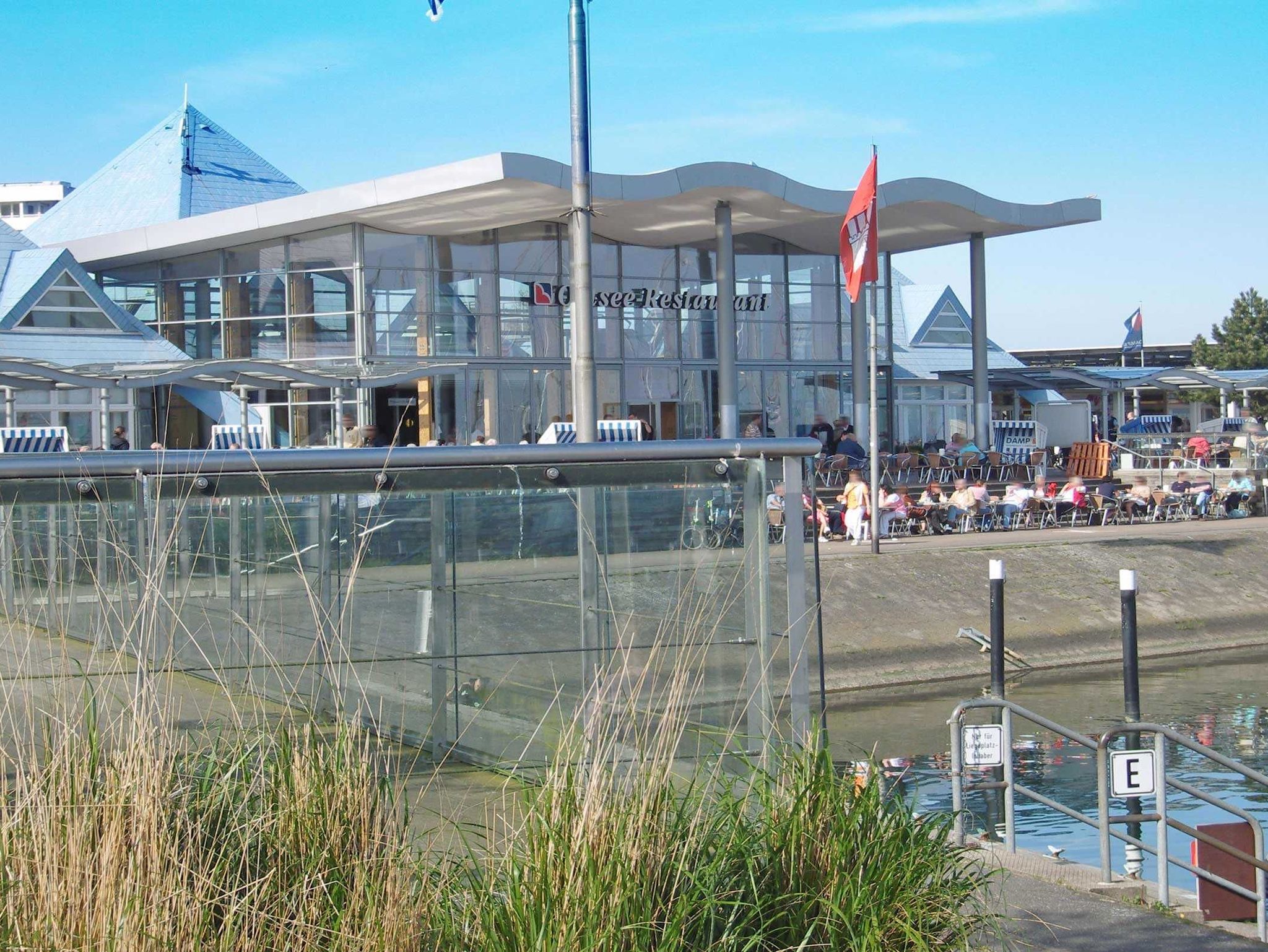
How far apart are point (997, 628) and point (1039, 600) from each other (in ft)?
21.4

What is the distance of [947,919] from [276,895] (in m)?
1.90

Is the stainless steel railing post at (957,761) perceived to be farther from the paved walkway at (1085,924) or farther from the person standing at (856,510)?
the person standing at (856,510)

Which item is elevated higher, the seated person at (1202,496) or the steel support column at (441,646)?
the steel support column at (441,646)

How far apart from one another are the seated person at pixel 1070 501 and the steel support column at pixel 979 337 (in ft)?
24.1

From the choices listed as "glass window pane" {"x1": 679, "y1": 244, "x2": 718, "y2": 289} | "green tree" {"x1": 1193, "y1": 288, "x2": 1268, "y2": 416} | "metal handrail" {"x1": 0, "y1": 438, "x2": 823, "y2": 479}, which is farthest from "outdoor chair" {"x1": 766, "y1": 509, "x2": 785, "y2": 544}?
"green tree" {"x1": 1193, "y1": 288, "x2": 1268, "y2": 416}

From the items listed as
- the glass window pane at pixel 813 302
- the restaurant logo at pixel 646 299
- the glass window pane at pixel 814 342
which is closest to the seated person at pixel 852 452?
the restaurant logo at pixel 646 299

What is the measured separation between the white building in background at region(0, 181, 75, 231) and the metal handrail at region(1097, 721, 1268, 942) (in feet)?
591

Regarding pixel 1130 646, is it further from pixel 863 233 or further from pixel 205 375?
pixel 205 375

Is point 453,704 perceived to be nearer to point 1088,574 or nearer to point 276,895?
point 276,895

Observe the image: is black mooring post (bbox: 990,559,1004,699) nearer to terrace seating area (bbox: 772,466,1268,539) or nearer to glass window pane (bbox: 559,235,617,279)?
terrace seating area (bbox: 772,466,1268,539)

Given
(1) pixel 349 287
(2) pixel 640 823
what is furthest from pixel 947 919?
(1) pixel 349 287

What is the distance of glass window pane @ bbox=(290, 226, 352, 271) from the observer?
102 feet

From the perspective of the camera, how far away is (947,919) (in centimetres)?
421

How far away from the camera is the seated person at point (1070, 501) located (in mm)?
27953
